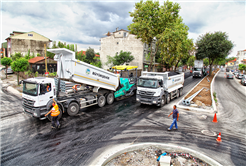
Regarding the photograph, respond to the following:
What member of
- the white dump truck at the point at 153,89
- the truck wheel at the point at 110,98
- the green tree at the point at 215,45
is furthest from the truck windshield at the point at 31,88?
the green tree at the point at 215,45

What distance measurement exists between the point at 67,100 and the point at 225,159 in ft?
31.1

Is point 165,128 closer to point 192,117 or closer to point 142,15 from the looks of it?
point 192,117

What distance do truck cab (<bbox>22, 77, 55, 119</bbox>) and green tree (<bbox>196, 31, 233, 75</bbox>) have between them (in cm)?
3337

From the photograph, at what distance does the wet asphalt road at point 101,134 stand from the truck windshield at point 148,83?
2181mm

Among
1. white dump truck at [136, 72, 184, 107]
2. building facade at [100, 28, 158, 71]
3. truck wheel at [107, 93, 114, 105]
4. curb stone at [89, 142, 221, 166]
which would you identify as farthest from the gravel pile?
building facade at [100, 28, 158, 71]

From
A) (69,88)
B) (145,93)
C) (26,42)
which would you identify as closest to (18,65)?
(69,88)

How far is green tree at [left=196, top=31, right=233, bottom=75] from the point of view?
1180 inches

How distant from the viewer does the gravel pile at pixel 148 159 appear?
5492 millimetres

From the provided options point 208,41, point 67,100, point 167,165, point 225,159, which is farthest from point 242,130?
point 208,41

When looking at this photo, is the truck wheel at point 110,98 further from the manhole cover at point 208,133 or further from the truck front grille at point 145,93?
the manhole cover at point 208,133

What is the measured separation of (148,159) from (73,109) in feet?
22.2

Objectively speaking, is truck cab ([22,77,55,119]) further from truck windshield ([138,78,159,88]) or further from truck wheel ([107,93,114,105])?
truck windshield ([138,78,159,88])

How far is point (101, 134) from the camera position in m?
7.80

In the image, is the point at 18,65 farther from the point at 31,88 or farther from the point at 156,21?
the point at 156,21
